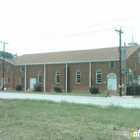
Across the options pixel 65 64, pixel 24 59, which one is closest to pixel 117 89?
pixel 65 64

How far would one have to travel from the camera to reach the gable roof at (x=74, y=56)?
137 feet

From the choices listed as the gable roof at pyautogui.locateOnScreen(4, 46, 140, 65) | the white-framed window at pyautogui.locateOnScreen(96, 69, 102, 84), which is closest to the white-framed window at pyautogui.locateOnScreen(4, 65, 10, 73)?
the gable roof at pyautogui.locateOnScreen(4, 46, 140, 65)

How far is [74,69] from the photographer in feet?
148

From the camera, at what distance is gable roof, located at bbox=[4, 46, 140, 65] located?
41656 millimetres

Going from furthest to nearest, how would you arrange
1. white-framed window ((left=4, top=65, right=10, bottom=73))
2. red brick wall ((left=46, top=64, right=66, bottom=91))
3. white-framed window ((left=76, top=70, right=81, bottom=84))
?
white-framed window ((left=4, top=65, right=10, bottom=73)) < red brick wall ((left=46, top=64, right=66, bottom=91)) < white-framed window ((left=76, top=70, right=81, bottom=84))

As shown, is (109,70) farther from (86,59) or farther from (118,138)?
(118,138)

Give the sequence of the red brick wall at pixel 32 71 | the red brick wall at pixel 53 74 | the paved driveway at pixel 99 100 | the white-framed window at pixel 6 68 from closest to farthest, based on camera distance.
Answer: the paved driveway at pixel 99 100 → the red brick wall at pixel 53 74 → the red brick wall at pixel 32 71 → the white-framed window at pixel 6 68

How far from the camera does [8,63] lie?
54906 mm

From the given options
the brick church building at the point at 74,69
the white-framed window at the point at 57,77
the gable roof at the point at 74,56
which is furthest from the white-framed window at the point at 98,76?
the white-framed window at the point at 57,77

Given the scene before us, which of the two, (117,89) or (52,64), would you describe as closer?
(117,89)

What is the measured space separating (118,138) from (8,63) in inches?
1978

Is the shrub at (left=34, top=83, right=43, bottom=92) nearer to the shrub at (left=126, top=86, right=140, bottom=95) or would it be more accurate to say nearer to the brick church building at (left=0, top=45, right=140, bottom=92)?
the brick church building at (left=0, top=45, right=140, bottom=92)

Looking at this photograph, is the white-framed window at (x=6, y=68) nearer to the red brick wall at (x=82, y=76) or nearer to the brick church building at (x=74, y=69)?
the brick church building at (x=74, y=69)

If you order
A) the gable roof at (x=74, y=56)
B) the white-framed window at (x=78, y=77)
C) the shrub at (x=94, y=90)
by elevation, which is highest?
the gable roof at (x=74, y=56)
